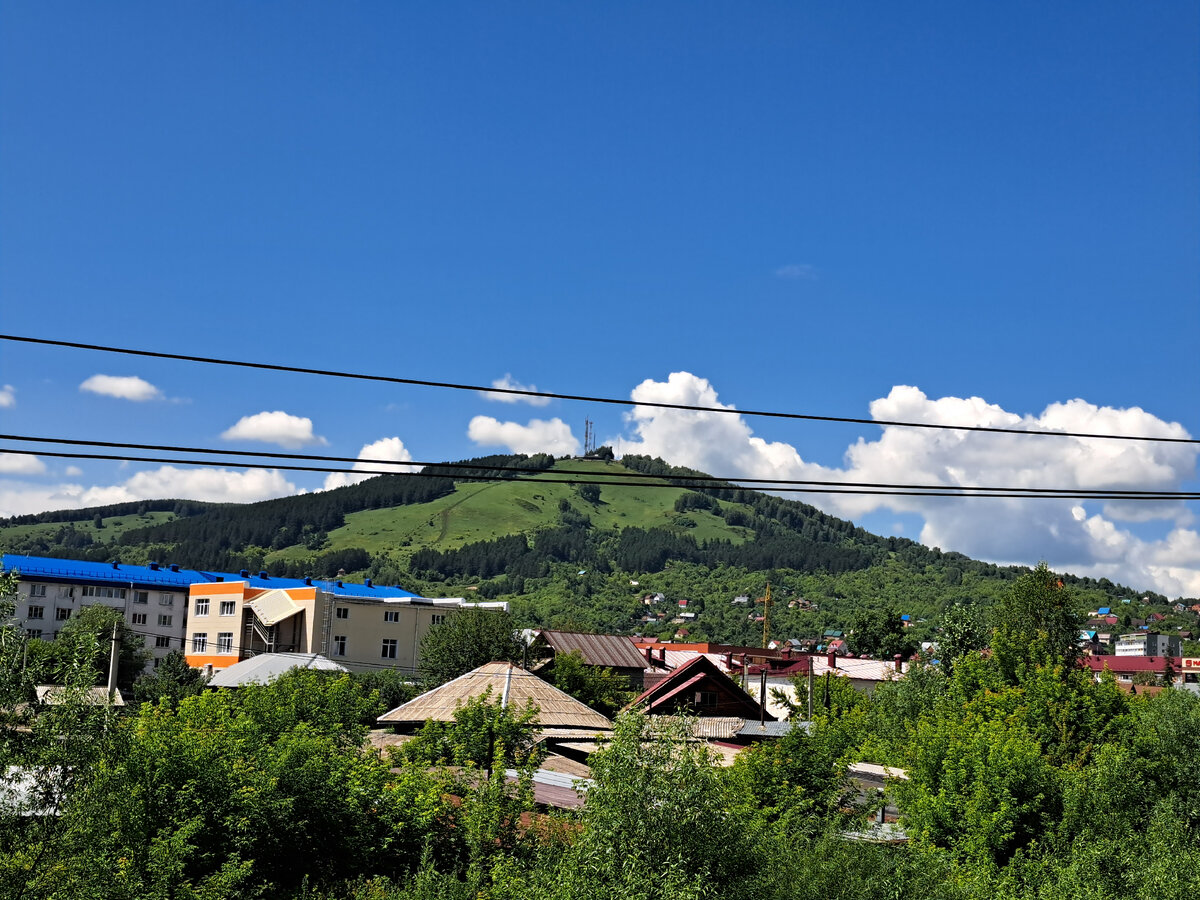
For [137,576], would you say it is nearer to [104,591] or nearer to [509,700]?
[104,591]

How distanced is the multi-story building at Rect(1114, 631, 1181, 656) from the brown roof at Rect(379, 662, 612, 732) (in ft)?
557

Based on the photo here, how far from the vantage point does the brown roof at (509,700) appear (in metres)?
43.9

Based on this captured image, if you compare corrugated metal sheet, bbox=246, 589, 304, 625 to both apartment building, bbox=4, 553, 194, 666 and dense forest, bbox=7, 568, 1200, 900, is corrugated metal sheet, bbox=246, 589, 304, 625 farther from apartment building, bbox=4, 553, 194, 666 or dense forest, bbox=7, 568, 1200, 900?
dense forest, bbox=7, 568, 1200, 900

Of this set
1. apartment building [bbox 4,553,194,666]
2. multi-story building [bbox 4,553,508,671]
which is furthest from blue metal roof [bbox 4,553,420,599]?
multi-story building [bbox 4,553,508,671]

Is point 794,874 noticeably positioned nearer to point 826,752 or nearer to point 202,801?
point 826,752

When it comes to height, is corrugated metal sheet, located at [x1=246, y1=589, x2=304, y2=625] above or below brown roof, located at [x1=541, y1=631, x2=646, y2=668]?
above

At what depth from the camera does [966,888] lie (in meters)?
26.6

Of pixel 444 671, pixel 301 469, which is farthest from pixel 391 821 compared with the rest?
pixel 444 671

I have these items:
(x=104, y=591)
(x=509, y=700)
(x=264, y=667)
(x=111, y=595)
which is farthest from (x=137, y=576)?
(x=509, y=700)

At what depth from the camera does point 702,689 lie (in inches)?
2438

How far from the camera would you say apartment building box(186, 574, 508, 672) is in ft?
291

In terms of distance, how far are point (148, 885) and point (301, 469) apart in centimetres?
1418

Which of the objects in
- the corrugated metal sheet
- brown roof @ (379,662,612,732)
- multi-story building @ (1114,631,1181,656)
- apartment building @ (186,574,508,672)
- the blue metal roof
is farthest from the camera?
multi-story building @ (1114,631,1181,656)

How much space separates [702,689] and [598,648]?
900 inches
